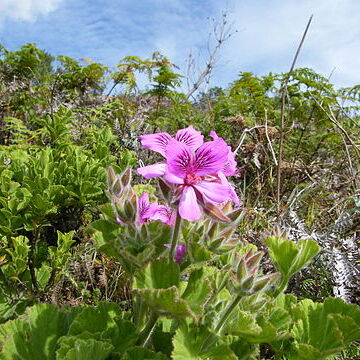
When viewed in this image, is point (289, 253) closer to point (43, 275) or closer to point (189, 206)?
point (189, 206)

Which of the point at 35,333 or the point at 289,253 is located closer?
the point at 35,333

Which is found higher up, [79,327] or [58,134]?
[58,134]

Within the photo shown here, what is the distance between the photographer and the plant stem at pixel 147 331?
3.87 feet

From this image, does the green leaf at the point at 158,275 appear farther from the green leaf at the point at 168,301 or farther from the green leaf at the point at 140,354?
the green leaf at the point at 140,354

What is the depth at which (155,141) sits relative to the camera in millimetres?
1227

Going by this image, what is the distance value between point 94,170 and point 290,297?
55.9 inches

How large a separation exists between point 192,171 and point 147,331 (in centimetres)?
54

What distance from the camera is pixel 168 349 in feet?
4.13

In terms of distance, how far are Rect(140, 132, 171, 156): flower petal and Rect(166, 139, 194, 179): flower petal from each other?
0.08m

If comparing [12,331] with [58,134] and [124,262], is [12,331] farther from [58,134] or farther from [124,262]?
[58,134]

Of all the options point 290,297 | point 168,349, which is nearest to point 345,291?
point 290,297

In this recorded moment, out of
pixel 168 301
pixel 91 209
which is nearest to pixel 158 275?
pixel 168 301

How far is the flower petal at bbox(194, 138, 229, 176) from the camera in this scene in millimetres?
1145

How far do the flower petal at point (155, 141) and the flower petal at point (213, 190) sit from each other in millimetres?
170
